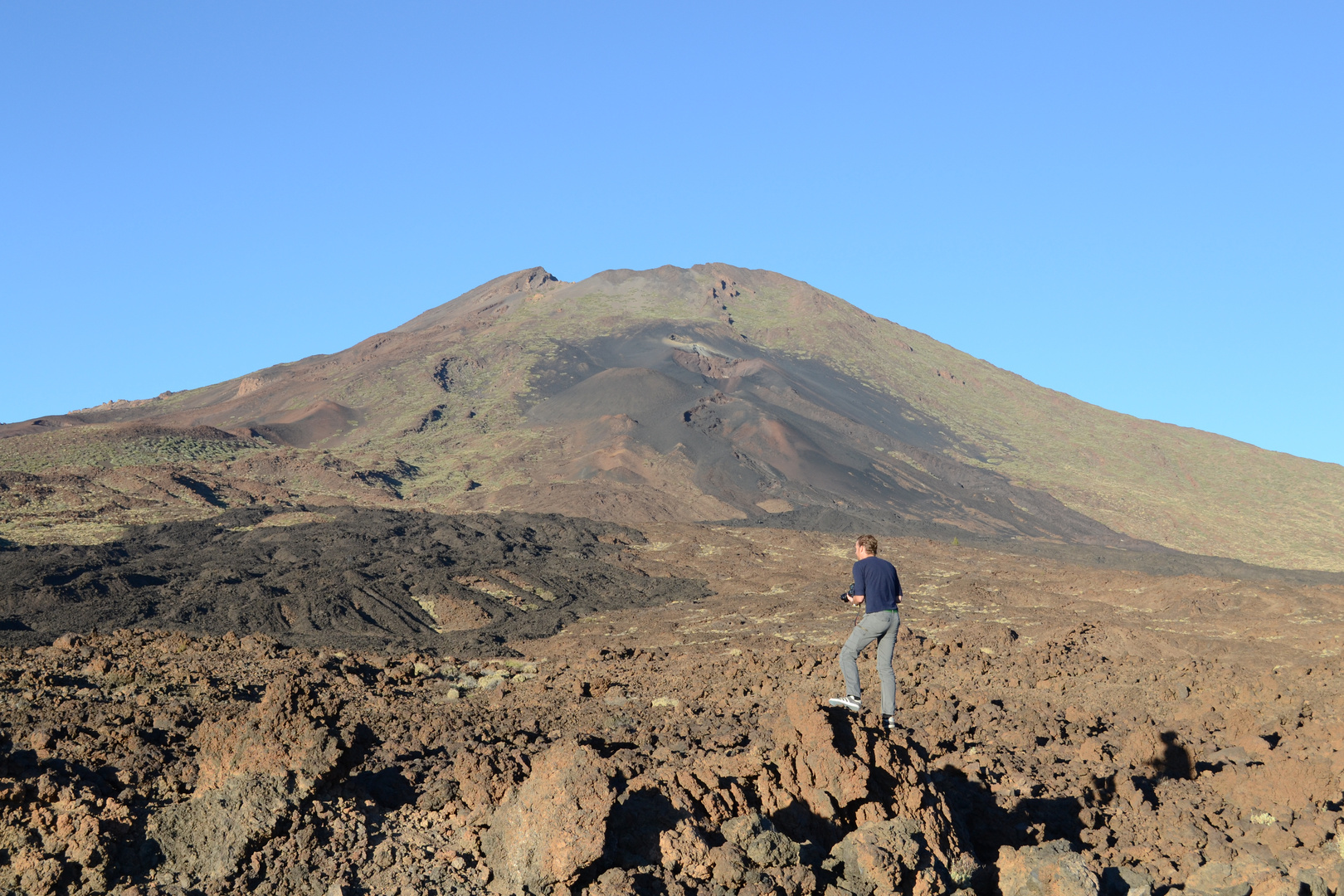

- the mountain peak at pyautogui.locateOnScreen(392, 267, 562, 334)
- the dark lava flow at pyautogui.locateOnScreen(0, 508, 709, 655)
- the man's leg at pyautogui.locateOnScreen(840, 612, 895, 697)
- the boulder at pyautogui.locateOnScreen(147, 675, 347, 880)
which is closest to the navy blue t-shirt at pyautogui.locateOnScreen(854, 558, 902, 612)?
the man's leg at pyautogui.locateOnScreen(840, 612, 895, 697)

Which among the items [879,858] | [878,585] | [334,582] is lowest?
[879,858]

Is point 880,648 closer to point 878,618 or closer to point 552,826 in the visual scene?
point 878,618

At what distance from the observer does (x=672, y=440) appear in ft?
217

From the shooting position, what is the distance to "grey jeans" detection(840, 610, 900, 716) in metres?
9.22

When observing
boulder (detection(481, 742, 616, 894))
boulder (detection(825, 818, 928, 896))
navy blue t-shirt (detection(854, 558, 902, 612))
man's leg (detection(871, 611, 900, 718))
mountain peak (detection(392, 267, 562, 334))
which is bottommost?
boulder (detection(825, 818, 928, 896))

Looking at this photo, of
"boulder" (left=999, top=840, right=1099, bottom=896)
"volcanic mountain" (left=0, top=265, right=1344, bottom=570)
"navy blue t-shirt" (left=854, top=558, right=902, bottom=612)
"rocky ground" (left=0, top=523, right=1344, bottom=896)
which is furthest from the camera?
"volcanic mountain" (left=0, top=265, right=1344, bottom=570)

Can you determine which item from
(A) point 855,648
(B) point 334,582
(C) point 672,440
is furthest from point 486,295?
(A) point 855,648

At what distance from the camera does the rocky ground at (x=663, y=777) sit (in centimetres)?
596

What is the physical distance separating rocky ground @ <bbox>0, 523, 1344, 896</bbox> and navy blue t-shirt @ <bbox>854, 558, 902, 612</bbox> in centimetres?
121

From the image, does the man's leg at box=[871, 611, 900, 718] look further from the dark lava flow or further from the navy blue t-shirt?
the dark lava flow

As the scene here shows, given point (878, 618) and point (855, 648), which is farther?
point (855, 648)

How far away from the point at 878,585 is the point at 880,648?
0.57 meters

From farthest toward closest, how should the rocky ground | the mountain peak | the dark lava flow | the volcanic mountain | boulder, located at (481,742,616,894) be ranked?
the mountain peak
the volcanic mountain
the dark lava flow
the rocky ground
boulder, located at (481,742,616,894)

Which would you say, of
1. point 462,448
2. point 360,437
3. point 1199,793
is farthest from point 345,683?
point 360,437
